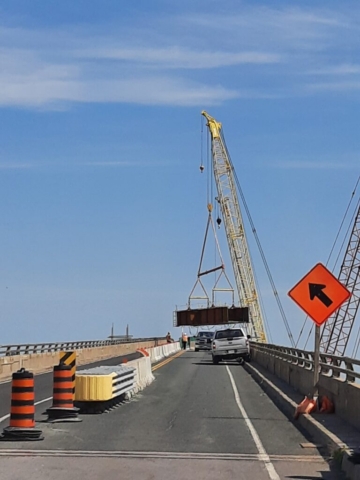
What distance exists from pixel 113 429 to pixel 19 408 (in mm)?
2206

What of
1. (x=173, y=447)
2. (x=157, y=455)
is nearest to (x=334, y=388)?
(x=173, y=447)

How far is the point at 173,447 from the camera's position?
43.1 ft

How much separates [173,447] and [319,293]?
5420 mm

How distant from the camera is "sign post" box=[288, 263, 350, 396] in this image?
1705 centimetres

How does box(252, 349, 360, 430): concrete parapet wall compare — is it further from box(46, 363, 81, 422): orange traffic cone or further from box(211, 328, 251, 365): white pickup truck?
box(211, 328, 251, 365): white pickup truck

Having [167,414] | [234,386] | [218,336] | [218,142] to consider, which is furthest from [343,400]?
[218,142]

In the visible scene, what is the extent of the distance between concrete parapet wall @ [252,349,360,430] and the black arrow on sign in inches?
60.9

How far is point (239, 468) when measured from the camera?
11.2 m

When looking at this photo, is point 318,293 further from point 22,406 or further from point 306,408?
point 22,406

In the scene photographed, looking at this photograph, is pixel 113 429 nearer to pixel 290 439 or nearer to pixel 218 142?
pixel 290 439

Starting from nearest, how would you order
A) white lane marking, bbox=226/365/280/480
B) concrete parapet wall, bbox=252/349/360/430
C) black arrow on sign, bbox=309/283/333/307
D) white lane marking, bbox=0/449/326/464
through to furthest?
1. white lane marking, bbox=226/365/280/480
2. white lane marking, bbox=0/449/326/464
3. concrete parapet wall, bbox=252/349/360/430
4. black arrow on sign, bbox=309/283/333/307

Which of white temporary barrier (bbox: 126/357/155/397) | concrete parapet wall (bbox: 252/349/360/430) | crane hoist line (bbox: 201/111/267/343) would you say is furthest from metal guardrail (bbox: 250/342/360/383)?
crane hoist line (bbox: 201/111/267/343)

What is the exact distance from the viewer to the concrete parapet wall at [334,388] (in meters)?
14.7

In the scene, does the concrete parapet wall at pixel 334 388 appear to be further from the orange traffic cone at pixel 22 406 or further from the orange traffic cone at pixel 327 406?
the orange traffic cone at pixel 22 406
